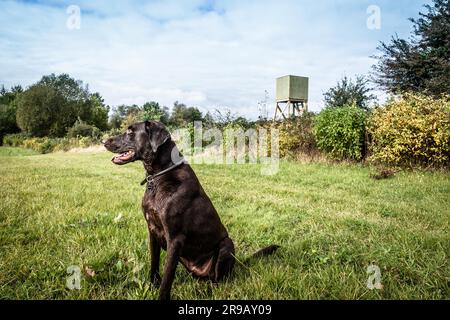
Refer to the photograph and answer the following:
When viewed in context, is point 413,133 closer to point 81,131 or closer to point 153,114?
point 153,114

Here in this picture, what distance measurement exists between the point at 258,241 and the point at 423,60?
1450 centimetres

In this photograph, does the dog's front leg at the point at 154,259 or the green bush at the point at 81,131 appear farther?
the green bush at the point at 81,131

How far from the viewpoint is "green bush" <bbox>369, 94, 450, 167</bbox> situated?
27.1 ft

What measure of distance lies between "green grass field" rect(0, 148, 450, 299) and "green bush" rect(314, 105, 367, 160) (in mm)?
3266

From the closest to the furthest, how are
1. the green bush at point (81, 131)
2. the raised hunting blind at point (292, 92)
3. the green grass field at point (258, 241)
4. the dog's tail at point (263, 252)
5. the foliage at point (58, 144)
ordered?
the green grass field at point (258, 241) < the dog's tail at point (263, 252) < the raised hunting blind at point (292, 92) < the foliage at point (58, 144) < the green bush at point (81, 131)

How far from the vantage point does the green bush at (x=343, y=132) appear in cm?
1000

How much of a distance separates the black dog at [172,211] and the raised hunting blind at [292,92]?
18.0 meters

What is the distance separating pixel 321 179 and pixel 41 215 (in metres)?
6.74

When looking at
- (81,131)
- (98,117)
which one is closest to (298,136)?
(81,131)

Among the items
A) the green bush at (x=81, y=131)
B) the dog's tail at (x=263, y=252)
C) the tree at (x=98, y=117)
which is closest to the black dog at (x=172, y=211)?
the dog's tail at (x=263, y=252)

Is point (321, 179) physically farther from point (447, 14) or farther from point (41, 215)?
point (447, 14)

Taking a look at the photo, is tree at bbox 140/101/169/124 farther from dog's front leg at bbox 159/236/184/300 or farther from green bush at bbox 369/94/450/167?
dog's front leg at bbox 159/236/184/300

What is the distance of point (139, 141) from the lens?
243 centimetres

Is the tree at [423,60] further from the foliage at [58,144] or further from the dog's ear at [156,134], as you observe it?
the foliage at [58,144]
